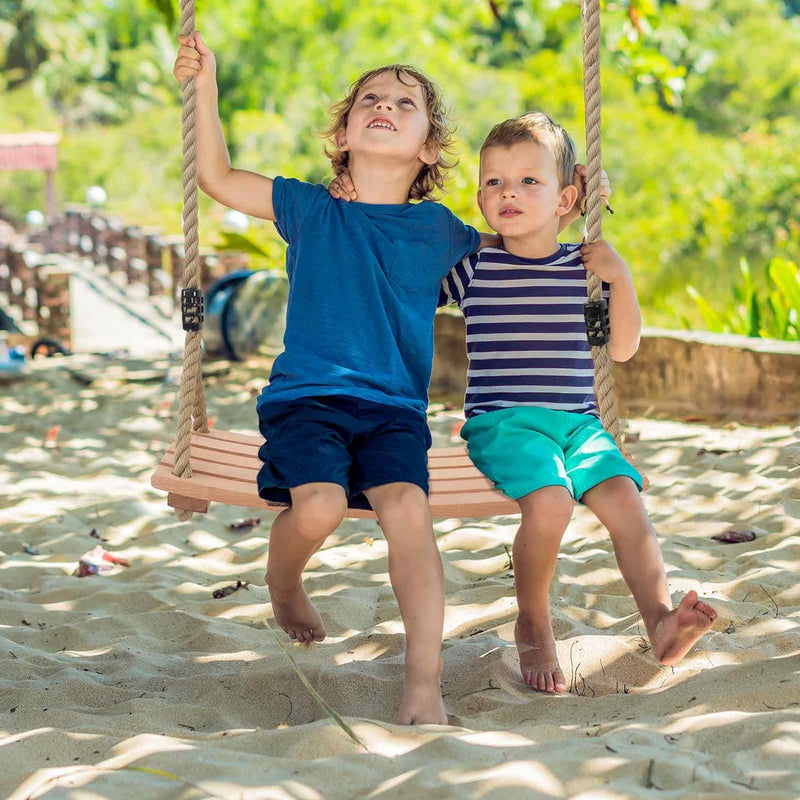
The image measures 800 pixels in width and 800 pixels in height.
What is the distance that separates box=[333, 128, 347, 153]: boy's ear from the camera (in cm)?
282

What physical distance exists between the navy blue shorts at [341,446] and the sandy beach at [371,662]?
44 centimetres

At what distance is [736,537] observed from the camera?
362 cm

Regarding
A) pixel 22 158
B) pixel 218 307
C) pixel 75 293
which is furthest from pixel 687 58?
pixel 218 307

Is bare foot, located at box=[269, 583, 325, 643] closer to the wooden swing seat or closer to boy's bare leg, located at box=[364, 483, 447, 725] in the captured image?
the wooden swing seat

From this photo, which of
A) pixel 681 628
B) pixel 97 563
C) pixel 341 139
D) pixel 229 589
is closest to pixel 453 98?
pixel 97 563

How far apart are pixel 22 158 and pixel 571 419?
66.4ft

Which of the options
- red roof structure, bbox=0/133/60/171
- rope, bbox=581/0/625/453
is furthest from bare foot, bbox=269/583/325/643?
red roof structure, bbox=0/133/60/171

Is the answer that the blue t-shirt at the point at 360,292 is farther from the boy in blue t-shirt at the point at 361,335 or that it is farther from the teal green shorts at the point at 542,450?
the teal green shorts at the point at 542,450

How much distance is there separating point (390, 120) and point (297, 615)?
1.14 m

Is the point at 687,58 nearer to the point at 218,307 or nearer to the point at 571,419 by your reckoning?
the point at 218,307

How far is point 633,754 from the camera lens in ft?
6.41

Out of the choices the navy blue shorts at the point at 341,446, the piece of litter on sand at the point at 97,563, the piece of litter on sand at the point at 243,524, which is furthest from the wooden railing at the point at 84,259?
the navy blue shorts at the point at 341,446

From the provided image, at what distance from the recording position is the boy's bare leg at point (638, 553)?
240cm

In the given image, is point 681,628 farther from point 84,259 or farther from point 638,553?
point 84,259
